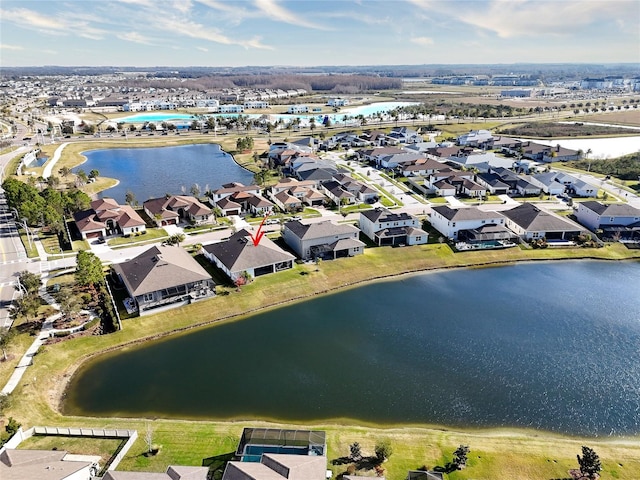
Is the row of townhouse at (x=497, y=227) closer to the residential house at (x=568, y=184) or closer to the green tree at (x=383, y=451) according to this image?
the residential house at (x=568, y=184)

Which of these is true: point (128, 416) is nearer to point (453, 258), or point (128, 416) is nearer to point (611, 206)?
point (453, 258)

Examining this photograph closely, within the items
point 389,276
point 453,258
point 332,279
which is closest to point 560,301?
point 453,258

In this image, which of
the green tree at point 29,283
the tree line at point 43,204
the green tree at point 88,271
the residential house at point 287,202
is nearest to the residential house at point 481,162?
the residential house at point 287,202

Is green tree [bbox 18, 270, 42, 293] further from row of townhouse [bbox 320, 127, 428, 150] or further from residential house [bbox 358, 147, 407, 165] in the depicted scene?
row of townhouse [bbox 320, 127, 428, 150]

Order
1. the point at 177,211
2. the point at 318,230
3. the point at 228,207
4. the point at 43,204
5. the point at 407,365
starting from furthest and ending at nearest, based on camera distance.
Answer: the point at 228,207, the point at 177,211, the point at 43,204, the point at 318,230, the point at 407,365

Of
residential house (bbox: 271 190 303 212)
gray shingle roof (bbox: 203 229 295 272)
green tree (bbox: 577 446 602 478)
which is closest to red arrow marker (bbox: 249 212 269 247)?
gray shingle roof (bbox: 203 229 295 272)

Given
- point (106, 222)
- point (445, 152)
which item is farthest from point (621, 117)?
point (106, 222)

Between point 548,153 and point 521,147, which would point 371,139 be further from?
point 548,153
